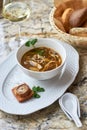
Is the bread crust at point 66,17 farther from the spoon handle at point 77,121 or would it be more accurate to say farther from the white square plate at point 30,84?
the spoon handle at point 77,121

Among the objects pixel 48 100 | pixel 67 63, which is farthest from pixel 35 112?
pixel 67 63

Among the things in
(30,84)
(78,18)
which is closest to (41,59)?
(30,84)

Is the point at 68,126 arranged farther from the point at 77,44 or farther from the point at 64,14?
the point at 64,14

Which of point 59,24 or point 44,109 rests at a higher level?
point 59,24

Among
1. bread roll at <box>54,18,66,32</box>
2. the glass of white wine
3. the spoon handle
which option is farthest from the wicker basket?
the spoon handle

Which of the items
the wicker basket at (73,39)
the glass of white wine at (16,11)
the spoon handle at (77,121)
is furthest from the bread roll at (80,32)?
the spoon handle at (77,121)

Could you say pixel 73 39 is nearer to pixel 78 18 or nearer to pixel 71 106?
pixel 78 18
